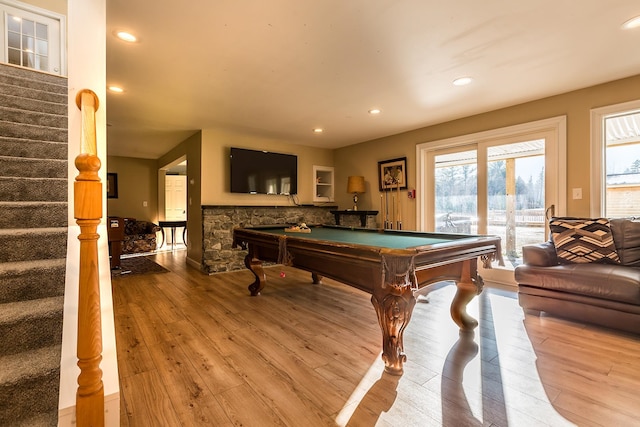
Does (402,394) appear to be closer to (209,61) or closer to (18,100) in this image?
(209,61)

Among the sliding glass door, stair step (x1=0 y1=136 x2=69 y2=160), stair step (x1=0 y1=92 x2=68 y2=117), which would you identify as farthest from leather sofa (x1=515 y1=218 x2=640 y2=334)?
stair step (x1=0 y1=92 x2=68 y2=117)

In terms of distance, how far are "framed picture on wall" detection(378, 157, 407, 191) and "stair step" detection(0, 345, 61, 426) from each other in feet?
14.9

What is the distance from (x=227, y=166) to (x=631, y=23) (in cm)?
485

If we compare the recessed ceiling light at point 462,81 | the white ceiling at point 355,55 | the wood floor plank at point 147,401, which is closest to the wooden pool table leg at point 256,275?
the wood floor plank at point 147,401

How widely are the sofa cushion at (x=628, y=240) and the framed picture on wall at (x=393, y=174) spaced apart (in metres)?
2.66

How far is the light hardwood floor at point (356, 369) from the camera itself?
149cm

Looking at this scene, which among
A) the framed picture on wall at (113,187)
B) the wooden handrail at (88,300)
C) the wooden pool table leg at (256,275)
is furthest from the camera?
the framed picture on wall at (113,187)

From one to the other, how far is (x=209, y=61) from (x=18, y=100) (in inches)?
81.0

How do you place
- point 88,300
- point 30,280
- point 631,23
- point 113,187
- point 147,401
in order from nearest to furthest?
point 88,300
point 30,280
point 147,401
point 631,23
point 113,187

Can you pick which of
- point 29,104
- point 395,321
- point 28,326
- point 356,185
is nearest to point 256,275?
point 395,321

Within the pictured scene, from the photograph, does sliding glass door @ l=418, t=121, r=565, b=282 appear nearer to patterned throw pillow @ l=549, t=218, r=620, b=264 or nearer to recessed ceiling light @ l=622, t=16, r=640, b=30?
patterned throw pillow @ l=549, t=218, r=620, b=264

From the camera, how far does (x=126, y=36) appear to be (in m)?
2.25

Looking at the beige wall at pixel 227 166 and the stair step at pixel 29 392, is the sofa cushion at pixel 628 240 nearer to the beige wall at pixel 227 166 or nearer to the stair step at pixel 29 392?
the stair step at pixel 29 392

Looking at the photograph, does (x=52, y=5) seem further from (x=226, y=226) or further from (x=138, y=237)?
(x=138, y=237)
